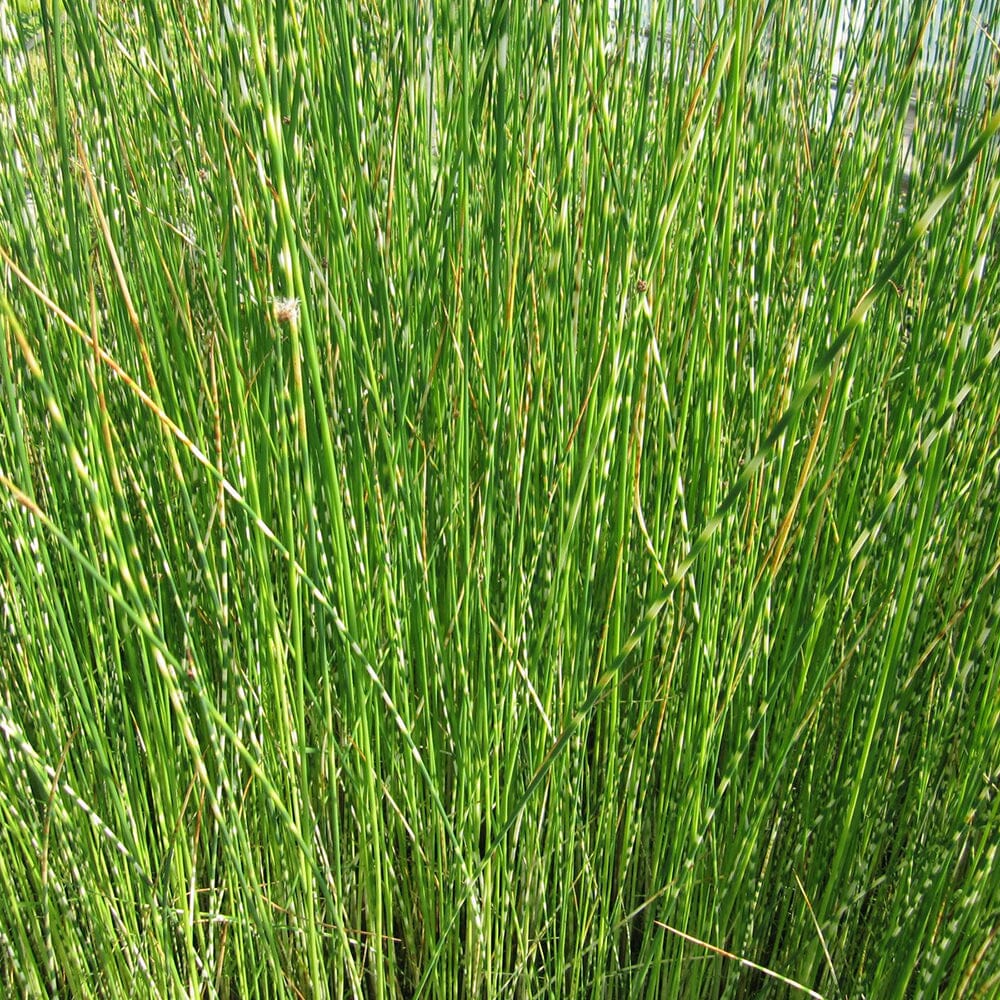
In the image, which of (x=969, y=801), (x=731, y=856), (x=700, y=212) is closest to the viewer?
(x=969, y=801)

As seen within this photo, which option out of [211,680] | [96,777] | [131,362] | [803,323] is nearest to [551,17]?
[803,323]

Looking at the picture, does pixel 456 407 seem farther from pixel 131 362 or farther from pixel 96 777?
Answer: pixel 96 777

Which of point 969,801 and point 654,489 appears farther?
point 654,489

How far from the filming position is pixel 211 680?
1.11 metres

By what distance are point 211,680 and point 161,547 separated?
254 mm

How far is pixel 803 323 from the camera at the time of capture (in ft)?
3.58

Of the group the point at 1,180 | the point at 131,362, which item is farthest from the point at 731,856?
the point at 1,180

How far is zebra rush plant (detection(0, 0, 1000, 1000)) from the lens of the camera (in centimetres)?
88

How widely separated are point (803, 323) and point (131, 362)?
77cm

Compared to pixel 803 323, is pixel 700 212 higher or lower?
higher

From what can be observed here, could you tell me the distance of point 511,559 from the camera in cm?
99

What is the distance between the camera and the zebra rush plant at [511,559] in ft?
2.89

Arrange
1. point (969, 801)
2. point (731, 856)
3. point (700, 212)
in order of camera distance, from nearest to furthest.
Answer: point (969, 801) → point (731, 856) → point (700, 212)

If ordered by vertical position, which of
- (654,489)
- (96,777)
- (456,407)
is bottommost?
(96,777)
